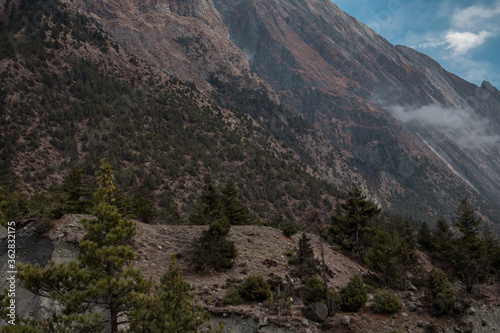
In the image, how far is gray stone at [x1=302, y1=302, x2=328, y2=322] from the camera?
13719 mm

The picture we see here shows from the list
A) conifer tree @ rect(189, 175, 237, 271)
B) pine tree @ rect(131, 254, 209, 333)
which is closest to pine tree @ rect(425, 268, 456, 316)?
pine tree @ rect(131, 254, 209, 333)

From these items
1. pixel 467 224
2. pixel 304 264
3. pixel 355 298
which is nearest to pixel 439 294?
pixel 355 298

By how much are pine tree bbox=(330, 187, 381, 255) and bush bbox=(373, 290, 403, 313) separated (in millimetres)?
18432

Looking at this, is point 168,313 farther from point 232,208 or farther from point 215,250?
point 232,208

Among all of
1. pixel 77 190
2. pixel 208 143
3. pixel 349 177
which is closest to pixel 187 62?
pixel 208 143

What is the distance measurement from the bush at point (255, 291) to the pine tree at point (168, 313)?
7670 millimetres

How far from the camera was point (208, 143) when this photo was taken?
9888 cm

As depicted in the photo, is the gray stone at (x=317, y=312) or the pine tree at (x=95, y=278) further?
the gray stone at (x=317, y=312)

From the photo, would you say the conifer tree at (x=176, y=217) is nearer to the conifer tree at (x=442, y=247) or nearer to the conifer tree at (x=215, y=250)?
the conifer tree at (x=215, y=250)

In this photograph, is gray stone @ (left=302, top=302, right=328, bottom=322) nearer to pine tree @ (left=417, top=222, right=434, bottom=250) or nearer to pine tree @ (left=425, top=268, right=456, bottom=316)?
pine tree @ (left=425, top=268, right=456, bottom=316)

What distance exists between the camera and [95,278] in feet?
28.9

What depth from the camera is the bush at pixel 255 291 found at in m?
16.5

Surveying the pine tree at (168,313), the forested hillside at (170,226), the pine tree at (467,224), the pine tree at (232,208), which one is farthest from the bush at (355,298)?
the pine tree at (467,224)

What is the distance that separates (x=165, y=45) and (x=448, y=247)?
7917 inches
